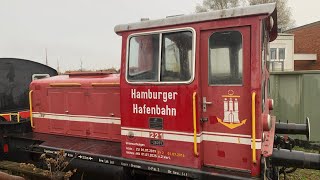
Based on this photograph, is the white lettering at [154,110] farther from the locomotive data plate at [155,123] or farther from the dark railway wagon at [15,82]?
the dark railway wagon at [15,82]

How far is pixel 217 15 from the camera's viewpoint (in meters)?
4.19

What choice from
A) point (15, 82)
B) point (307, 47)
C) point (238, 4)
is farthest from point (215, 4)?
point (15, 82)

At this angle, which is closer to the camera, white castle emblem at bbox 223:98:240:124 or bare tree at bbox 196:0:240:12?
white castle emblem at bbox 223:98:240:124

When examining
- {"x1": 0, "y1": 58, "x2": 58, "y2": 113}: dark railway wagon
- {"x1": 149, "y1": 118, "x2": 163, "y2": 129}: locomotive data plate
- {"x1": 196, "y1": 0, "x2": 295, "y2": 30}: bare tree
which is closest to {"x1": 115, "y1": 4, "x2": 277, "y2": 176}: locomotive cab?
{"x1": 149, "y1": 118, "x2": 163, "y2": 129}: locomotive data plate

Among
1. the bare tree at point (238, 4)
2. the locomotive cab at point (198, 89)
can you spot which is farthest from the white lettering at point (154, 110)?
the bare tree at point (238, 4)

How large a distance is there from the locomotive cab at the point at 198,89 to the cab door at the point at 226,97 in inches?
0.5

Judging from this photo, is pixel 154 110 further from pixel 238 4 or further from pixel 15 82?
pixel 238 4

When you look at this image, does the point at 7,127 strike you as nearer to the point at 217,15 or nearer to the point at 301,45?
the point at 217,15

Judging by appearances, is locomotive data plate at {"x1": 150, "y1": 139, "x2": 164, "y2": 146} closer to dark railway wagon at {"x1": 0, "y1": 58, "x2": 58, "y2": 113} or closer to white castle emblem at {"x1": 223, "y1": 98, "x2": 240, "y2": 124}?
white castle emblem at {"x1": 223, "y1": 98, "x2": 240, "y2": 124}

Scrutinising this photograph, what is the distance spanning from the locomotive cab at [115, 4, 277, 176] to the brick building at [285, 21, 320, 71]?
21.4 m

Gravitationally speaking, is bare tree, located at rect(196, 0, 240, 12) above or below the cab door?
above

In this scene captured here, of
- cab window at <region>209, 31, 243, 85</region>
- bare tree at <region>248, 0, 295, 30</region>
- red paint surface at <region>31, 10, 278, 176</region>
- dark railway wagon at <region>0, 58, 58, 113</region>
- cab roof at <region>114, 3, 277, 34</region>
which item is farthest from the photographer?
bare tree at <region>248, 0, 295, 30</region>

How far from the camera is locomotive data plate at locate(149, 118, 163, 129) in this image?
466cm

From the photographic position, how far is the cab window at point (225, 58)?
4.15 m
